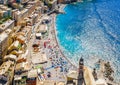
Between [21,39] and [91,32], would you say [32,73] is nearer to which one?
[21,39]

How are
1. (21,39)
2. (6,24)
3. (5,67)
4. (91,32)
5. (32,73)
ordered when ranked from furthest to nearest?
(91,32)
(6,24)
(21,39)
(5,67)
(32,73)

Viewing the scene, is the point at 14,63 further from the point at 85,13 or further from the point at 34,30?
the point at 85,13

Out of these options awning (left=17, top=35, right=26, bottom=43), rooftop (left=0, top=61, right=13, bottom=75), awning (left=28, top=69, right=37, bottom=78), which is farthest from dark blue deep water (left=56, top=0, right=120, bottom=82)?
rooftop (left=0, top=61, right=13, bottom=75)

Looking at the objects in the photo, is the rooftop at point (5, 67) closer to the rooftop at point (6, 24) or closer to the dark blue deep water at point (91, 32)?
the dark blue deep water at point (91, 32)

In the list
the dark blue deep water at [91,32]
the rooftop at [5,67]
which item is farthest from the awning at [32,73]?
the dark blue deep water at [91,32]

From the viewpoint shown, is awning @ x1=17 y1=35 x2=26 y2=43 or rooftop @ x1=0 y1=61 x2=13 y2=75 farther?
awning @ x1=17 y1=35 x2=26 y2=43

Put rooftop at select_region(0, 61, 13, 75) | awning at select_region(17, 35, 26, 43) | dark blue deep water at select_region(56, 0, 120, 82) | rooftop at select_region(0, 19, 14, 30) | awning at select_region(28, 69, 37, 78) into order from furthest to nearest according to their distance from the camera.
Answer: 1. rooftop at select_region(0, 19, 14, 30)
2. awning at select_region(17, 35, 26, 43)
3. dark blue deep water at select_region(56, 0, 120, 82)
4. rooftop at select_region(0, 61, 13, 75)
5. awning at select_region(28, 69, 37, 78)

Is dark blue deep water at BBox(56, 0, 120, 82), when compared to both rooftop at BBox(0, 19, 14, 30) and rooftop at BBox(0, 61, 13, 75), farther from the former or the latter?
rooftop at BBox(0, 61, 13, 75)

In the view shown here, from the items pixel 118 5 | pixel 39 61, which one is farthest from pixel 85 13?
pixel 39 61

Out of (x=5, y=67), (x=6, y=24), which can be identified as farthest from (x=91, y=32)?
(x=5, y=67)
